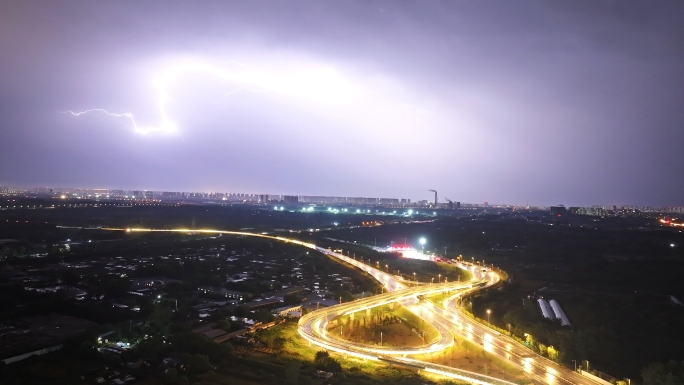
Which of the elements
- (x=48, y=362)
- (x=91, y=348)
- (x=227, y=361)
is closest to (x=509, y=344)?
(x=227, y=361)

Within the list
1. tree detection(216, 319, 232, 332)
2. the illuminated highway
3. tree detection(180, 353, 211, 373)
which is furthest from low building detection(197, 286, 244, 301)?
tree detection(180, 353, 211, 373)

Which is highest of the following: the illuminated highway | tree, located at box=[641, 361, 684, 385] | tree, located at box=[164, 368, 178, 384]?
tree, located at box=[641, 361, 684, 385]

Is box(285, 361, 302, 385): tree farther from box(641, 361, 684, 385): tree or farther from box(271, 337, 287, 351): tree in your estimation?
box(641, 361, 684, 385): tree

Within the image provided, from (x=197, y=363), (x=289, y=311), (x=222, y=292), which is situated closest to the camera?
(x=197, y=363)

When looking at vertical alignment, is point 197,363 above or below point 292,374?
below

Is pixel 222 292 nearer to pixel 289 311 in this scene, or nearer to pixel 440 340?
pixel 289 311

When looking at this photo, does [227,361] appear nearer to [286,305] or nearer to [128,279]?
[286,305]

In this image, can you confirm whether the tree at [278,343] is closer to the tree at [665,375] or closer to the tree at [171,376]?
the tree at [171,376]

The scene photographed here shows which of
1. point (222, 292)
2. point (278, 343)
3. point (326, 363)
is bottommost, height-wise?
point (222, 292)

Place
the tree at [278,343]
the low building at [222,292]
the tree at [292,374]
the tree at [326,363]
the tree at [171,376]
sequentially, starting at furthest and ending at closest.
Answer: the low building at [222,292] < the tree at [278,343] < the tree at [326,363] < the tree at [171,376] < the tree at [292,374]

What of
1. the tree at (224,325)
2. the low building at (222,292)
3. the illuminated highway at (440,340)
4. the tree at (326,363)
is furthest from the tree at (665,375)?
the low building at (222,292)

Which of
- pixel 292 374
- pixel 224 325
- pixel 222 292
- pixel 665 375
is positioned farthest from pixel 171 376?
pixel 665 375
